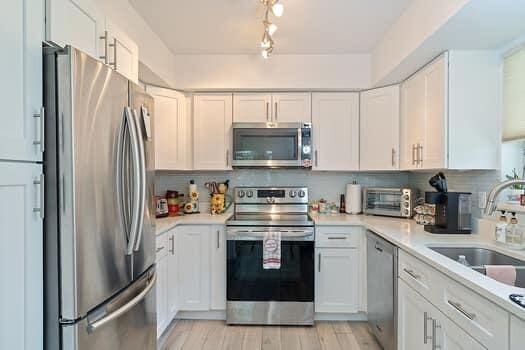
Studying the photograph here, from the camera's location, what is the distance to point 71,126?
1178 millimetres

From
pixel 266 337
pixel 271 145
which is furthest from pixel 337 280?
pixel 271 145

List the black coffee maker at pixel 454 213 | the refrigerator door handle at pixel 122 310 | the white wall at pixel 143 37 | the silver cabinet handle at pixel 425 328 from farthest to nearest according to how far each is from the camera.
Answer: the black coffee maker at pixel 454 213 → the white wall at pixel 143 37 → the silver cabinet handle at pixel 425 328 → the refrigerator door handle at pixel 122 310

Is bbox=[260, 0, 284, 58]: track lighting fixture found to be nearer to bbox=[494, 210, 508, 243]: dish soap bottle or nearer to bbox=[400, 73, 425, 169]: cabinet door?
bbox=[400, 73, 425, 169]: cabinet door

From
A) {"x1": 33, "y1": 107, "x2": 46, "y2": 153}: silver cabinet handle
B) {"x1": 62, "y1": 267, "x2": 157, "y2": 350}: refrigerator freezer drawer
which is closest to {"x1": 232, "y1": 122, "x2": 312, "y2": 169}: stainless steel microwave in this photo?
{"x1": 62, "y1": 267, "x2": 157, "y2": 350}: refrigerator freezer drawer

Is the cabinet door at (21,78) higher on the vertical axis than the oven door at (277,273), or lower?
higher

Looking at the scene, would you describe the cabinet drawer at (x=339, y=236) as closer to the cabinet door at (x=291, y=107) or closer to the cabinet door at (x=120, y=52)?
the cabinet door at (x=291, y=107)

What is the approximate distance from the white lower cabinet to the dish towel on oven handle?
3.44 feet

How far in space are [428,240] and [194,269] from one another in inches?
74.4

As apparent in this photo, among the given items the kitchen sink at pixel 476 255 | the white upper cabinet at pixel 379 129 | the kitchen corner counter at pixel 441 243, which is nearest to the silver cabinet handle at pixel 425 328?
the kitchen corner counter at pixel 441 243

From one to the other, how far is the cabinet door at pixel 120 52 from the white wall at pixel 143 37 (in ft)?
0.78

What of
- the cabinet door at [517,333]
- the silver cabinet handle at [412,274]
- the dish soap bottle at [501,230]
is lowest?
the silver cabinet handle at [412,274]

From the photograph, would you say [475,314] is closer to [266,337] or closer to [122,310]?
[122,310]

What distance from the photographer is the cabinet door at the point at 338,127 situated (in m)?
3.31

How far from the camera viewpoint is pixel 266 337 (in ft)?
8.97
